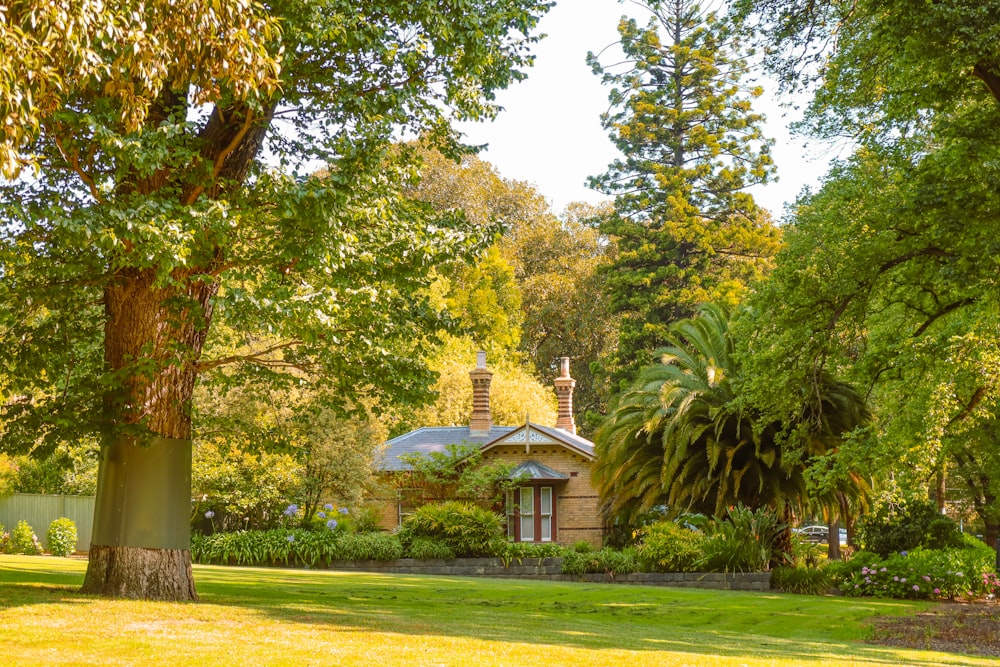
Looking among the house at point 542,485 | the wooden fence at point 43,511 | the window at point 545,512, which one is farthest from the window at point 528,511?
the wooden fence at point 43,511

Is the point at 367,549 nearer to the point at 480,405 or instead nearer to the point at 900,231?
the point at 480,405

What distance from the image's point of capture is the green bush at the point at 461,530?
27.4 meters

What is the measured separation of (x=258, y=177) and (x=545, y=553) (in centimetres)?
1692

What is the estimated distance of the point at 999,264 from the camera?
46.0 ft

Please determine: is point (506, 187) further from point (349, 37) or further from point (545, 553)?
point (349, 37)

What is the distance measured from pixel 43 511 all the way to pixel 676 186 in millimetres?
26803

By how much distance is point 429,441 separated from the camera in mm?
35969

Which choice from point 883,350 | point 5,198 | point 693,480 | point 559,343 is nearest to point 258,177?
point 5,198

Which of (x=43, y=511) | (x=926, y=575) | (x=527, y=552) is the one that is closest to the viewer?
(x=926, y=575)

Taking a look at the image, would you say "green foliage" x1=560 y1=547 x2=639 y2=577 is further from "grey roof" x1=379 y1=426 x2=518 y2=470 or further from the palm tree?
"grey roof" x1=379 y1=426 x2=518 y2=470

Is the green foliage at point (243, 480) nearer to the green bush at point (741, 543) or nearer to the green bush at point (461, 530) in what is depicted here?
the green bush at point (461, 530)

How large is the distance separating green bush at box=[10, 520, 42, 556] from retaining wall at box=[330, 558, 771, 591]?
875 centimetres

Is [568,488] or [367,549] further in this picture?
[568,488]

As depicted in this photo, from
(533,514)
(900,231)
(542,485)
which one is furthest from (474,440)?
(900,231)
